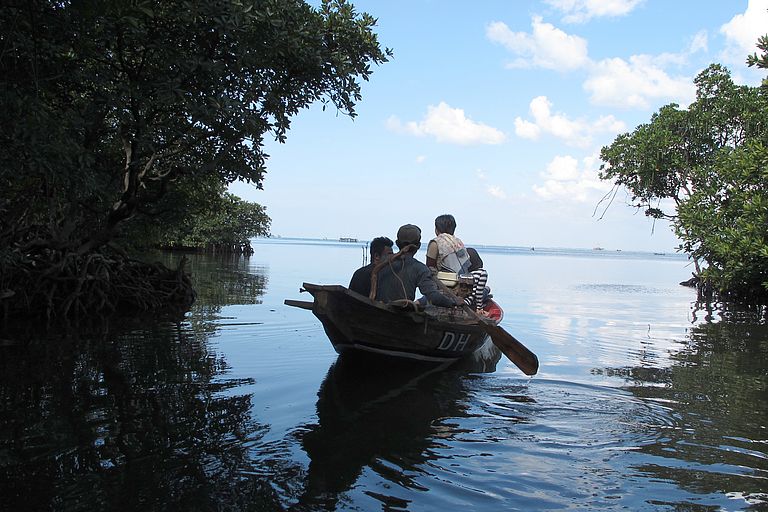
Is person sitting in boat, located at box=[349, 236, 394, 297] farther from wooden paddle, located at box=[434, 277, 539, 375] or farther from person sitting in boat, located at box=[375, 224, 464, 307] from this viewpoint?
wooden paddle, located at box=[434, 277, 539, 375]

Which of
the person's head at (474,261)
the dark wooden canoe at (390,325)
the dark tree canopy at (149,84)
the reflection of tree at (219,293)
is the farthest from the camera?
the reflection of tree at (219,293)

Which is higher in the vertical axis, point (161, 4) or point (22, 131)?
point (161, 4)

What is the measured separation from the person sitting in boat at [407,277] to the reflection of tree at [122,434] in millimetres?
2369

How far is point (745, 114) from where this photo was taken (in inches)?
798

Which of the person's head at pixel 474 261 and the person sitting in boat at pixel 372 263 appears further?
the person's head at pixel 474 261

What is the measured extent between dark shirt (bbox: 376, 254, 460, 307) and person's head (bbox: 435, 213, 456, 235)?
1364 mm

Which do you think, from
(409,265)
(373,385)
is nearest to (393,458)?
(373,385)

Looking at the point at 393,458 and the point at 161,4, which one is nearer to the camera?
the point at 393,458

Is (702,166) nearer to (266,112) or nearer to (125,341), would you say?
(266,112)

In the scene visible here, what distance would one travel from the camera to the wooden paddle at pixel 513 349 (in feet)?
25.1

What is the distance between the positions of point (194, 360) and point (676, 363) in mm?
7962

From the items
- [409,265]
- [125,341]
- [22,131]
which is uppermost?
[22,131]

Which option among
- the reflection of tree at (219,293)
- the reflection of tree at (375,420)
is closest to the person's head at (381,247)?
the reflection of tree at (375,420)

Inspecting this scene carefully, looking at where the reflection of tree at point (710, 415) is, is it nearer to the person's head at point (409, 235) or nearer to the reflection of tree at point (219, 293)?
the person's head at point (409, 235)
